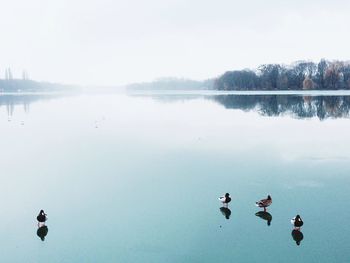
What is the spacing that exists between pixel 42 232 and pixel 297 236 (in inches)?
324


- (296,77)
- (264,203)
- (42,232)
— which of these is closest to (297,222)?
(264,203)

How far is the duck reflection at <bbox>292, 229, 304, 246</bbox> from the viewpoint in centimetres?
1127

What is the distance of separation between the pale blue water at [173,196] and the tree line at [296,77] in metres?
98.2

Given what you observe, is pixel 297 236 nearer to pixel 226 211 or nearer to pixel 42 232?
pixel 226 211

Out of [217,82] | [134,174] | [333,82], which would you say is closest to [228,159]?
[134,174]

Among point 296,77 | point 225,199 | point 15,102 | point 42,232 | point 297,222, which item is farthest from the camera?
point 296,77

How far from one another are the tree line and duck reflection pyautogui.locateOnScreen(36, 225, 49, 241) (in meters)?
118

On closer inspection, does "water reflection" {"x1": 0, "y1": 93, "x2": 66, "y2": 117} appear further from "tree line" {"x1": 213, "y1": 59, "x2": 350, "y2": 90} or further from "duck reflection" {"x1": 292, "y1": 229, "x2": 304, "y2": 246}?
"tree line" {"x1": 213, "y1": 59, "x2": 350, "y2": 90}

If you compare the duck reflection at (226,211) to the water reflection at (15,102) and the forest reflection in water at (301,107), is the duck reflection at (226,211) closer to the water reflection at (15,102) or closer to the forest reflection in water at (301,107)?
the forest reflection in water at (301,107)

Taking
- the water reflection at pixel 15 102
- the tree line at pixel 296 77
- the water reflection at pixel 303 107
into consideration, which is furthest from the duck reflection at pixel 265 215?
the tree line at pixel 296 77

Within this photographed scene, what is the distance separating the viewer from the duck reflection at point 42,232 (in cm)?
1179

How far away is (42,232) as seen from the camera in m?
12.0

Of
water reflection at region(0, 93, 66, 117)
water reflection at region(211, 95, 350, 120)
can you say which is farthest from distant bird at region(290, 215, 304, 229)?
water reflection at region(0, 93, 66, 117)

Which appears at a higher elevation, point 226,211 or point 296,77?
point 296,77
